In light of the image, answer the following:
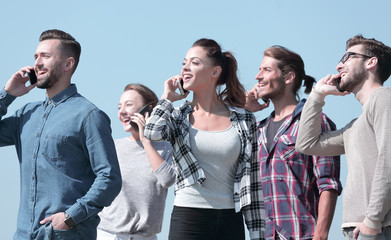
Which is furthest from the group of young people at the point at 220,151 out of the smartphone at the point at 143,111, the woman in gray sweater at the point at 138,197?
the smartphone at the point at 143,111

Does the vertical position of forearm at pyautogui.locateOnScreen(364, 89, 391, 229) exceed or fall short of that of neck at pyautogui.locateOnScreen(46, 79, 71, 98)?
it falls short

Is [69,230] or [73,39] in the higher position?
[73,39]

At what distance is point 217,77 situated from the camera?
6.46m

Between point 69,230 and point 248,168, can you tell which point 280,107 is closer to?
point 248,168

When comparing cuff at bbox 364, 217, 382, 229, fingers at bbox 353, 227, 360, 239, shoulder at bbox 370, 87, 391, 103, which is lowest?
fingers at bbox 353, 227, 360, 239

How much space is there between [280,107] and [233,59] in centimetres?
75

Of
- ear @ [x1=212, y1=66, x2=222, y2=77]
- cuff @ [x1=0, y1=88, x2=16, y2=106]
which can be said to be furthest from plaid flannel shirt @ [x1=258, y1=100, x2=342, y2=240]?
cuff @ [x1=0, y1=88, x2=16, y2=106]

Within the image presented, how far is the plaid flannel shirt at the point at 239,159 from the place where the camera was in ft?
19.1

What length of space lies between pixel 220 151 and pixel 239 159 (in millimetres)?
246

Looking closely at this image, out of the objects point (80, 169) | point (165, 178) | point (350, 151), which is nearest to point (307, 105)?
point (350, 151)

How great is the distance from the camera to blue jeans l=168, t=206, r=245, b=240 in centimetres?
566

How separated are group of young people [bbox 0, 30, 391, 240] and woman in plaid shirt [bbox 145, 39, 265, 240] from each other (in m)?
0.01

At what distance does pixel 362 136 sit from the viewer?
5441 mm

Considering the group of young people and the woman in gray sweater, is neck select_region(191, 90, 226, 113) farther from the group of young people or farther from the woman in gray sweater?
the woman in gray sweater
